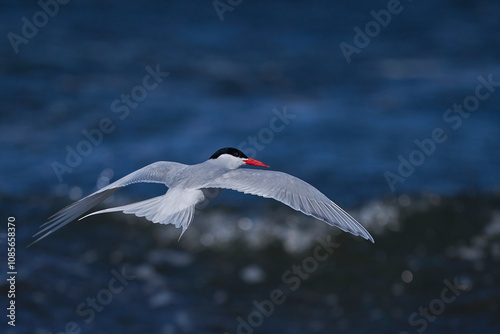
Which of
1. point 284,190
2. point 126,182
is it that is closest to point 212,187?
point 284,190

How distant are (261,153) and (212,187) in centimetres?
393

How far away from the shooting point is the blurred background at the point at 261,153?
582 centimetres

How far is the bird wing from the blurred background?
1.91 meters

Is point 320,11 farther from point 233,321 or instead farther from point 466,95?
point 233,321

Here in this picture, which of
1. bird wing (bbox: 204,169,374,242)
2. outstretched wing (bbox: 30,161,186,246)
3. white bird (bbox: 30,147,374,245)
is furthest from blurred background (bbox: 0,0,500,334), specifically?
bird wing (bbox: 204,169,374,242)

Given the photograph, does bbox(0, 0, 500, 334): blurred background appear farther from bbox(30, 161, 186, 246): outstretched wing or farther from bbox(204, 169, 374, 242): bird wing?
bbox(204, 169, 374, 242): bird wing

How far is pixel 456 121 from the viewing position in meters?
8.55

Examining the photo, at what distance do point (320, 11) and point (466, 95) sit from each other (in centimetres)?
320

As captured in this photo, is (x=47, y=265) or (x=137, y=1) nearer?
(x=47, y=265)

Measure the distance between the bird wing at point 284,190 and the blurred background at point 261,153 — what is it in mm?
1905

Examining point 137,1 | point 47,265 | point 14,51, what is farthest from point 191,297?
point 137,1

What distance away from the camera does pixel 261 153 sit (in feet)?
26.2

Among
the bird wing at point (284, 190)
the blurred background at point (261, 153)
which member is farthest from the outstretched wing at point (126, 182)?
the blurred background at point (261, 153)

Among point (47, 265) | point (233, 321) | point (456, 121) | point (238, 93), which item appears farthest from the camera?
point (238, 93)
